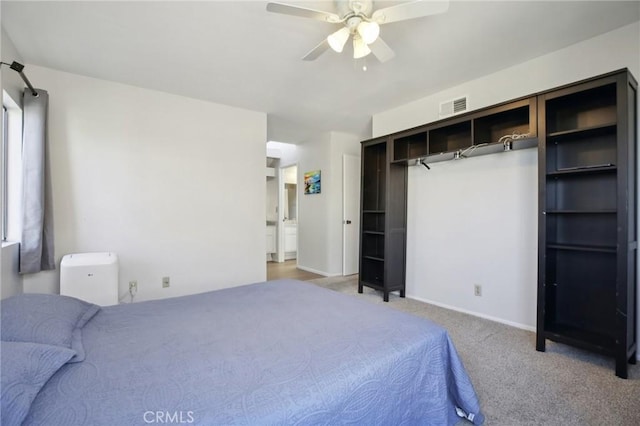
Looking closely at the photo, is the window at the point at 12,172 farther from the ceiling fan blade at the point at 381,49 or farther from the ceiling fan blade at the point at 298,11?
the ceiling fan blade at the point at 381,49

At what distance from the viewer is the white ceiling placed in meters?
1.95

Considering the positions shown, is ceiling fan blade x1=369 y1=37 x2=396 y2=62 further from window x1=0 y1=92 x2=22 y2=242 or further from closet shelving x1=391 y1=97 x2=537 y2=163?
window x1=0 y1=92 x2=22 y2=242

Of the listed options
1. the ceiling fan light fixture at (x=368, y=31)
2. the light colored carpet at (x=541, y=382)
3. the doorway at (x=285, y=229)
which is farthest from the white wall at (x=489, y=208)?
the doorway at (x=285, y=229)

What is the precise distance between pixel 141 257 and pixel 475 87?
12.8ft

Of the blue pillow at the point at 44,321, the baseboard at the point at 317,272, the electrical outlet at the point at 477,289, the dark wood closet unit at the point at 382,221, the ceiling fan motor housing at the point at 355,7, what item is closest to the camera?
the blue pillow at the point at 44,321

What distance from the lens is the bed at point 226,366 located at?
85 cm

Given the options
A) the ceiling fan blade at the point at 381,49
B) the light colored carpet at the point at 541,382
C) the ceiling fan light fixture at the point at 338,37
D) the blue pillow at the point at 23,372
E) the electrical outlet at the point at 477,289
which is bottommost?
the light colored carpet at the point at 541,382

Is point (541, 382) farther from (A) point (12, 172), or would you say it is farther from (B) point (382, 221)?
(A) point (12, 172)

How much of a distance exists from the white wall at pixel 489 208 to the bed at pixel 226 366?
1.73m

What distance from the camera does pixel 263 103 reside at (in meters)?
3.57

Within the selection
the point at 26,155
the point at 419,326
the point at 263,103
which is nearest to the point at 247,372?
the point at 419,326

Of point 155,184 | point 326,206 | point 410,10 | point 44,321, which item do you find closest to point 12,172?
point 155,184

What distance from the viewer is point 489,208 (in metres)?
2.95

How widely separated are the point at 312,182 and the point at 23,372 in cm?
462
